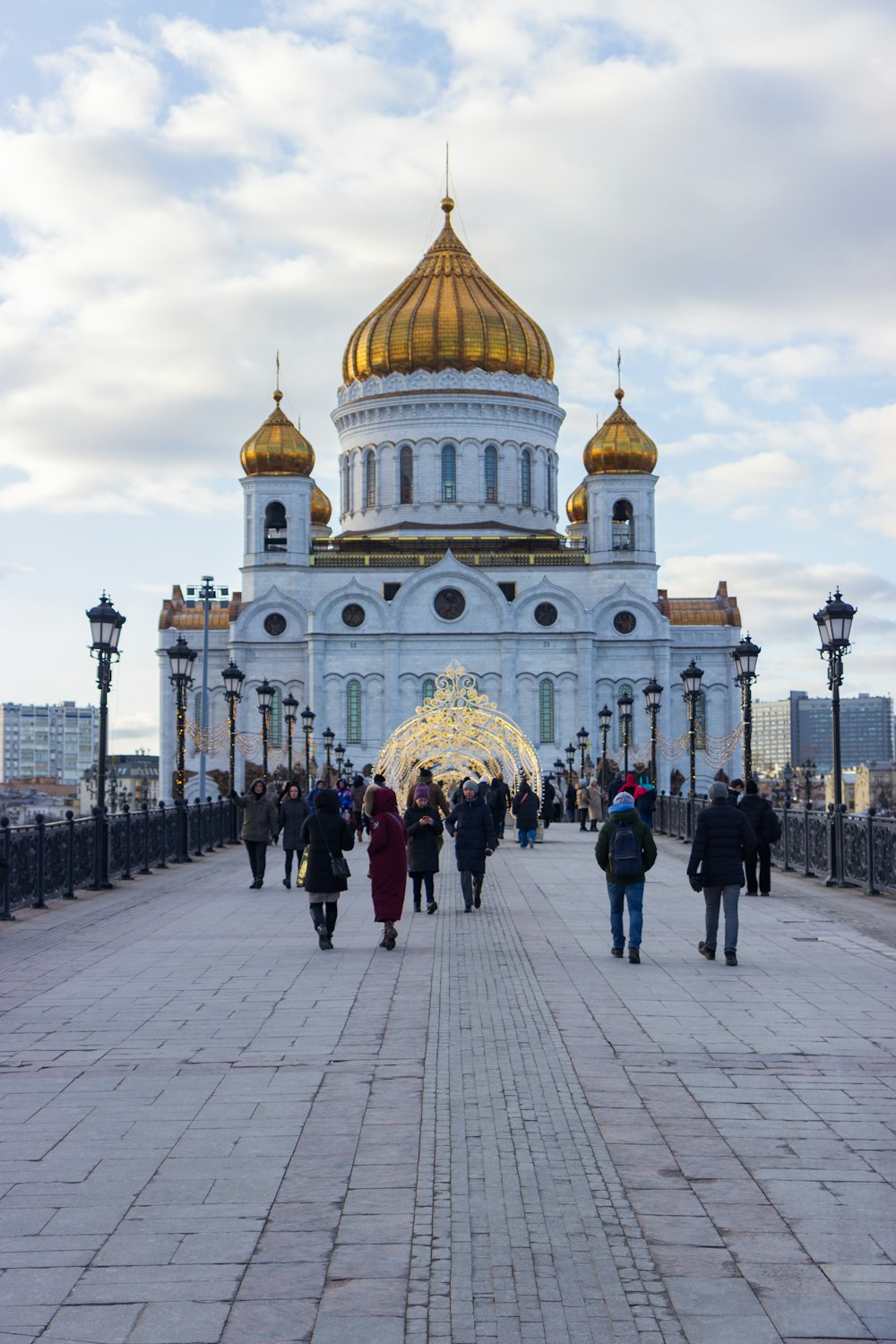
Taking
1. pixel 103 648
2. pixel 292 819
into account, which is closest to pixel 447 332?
pixel 103 648

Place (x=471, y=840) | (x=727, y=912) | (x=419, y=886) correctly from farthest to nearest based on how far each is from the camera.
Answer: (x=419, y=886) < (x=471, y=840) < (x=727, y=912)

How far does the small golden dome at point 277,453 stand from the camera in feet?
249

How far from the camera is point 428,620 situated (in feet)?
243

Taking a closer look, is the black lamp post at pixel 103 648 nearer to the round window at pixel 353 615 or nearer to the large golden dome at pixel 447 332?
the round window at pixel 353 615

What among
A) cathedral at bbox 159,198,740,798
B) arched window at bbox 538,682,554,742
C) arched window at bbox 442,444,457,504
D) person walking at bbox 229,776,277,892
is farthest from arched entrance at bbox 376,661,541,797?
arched window at bbox 442,444,457,504

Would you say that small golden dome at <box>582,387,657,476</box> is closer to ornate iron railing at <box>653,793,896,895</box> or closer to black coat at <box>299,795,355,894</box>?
ornate iron railing at <box>653,793,896,895</box>

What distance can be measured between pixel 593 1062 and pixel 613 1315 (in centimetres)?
400

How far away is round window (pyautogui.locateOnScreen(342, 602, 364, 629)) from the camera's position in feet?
243

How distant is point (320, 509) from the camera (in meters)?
86.6

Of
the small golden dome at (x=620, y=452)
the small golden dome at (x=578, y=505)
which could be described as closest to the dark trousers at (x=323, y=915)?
the small golden dome at (x=620, y=452)

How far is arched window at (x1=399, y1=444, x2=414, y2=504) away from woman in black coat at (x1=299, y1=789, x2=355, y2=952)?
64012mm

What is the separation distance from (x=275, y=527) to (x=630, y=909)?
6446 centimetres

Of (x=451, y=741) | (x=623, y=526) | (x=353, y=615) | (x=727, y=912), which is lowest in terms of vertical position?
(x=727, y=912)

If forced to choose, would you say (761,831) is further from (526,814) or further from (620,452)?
(620,452)
